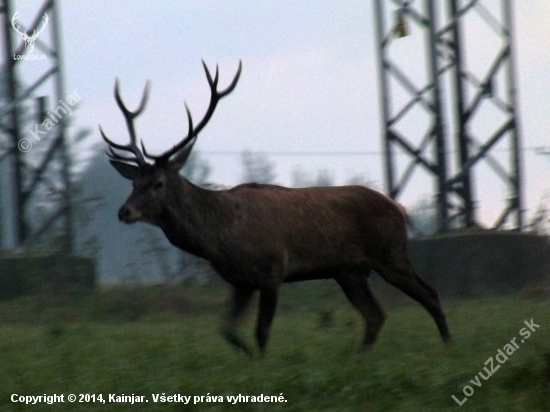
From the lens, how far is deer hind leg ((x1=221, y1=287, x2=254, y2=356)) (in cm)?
845

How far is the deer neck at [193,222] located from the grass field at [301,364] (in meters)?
0.85

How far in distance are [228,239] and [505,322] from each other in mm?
3184

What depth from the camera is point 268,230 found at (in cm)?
883

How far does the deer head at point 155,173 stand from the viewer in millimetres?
8602

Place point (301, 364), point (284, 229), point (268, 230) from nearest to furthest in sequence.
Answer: point (301, 364) < point (268, 230) < point (284, 229)

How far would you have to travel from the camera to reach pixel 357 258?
30.6 ft

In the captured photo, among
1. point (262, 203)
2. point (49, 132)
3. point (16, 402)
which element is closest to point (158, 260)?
point (49, 132)

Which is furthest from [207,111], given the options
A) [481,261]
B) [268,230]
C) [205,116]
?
[481,261]

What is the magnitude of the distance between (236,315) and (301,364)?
1172 mm

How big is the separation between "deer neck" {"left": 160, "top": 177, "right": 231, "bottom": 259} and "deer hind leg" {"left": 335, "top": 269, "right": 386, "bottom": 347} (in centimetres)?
137

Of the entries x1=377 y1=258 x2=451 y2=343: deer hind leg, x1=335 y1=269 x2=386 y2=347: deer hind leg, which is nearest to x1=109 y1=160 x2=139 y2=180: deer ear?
x1=335 y1=269 x2=386 y2=347: deer hind leg

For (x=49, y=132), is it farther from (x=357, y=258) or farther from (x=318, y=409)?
(x=318, y=409)

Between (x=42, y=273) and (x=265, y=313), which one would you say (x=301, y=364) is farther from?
(x=42, y=273)

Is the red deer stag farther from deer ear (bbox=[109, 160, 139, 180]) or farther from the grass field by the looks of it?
the grass field
